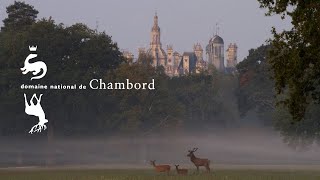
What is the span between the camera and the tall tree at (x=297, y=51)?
3094 cm

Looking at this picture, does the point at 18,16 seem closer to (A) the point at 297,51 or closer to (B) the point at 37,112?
(B) the point at 37,112

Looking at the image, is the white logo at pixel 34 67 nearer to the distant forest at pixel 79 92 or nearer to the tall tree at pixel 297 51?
the distant forest at pixel 79 92

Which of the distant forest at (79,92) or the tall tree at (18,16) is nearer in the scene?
the distant forest at (79,92)

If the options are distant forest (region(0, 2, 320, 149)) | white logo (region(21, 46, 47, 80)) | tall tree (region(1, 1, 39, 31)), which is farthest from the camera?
tall tree (region(1, 1, 39, 31))

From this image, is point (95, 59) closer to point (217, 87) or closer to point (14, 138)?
point (14, 138)

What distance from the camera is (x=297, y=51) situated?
31.5 metres

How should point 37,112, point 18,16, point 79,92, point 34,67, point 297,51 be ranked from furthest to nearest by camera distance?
point 18,16
point 79,92
point 37,112
point 34,67
point 297,51

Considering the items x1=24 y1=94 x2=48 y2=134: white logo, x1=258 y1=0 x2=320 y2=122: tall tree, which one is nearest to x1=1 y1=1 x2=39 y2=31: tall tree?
x1=24 y1=94 x2=48 y2=134: white logo

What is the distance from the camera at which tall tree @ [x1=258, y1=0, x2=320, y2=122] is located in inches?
1218

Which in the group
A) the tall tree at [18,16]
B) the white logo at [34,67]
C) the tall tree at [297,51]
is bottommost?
the tall tree at [297,51]

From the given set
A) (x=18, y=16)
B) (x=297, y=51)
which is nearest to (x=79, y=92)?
(x=18, y=16)

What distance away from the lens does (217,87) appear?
173 meters

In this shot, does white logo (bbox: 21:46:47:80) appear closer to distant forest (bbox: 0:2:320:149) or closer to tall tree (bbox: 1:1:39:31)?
distant forest (bbox: 0:2:320:149)

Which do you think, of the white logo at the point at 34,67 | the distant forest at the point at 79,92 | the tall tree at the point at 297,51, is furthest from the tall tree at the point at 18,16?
the tall tree at the point at 297,51
